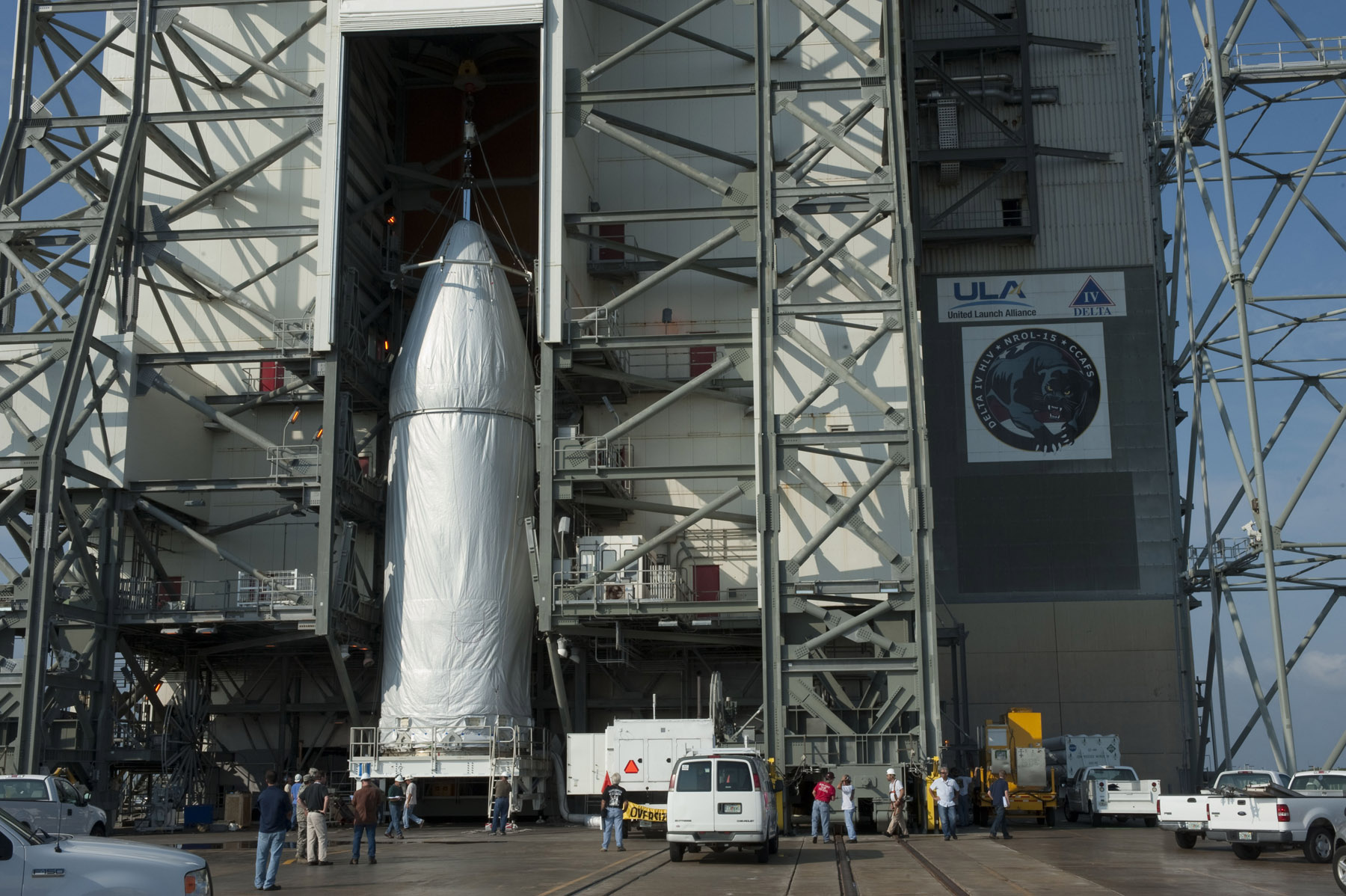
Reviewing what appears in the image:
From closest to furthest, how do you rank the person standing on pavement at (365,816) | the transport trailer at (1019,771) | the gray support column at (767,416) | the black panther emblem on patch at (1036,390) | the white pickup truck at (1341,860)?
the white pickup truck at (1341,860), the person standing on pavement at (365,816), the gray support column at (767,416), the transport trailer at (1019,771), the black panther emblem on patch at (1036,390)

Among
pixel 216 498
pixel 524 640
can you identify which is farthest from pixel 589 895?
pixel 216 498

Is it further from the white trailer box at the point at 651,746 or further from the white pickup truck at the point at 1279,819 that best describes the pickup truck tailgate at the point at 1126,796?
the white trailer box at the point at 651,746

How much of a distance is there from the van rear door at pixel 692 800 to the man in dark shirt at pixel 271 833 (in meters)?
6.20

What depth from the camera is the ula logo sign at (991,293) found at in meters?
43.6

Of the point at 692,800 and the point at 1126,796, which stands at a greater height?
the point at 692,800

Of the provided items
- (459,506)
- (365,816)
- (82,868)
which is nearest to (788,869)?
(365,816)

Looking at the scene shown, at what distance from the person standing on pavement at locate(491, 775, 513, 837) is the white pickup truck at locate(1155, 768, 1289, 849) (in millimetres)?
14370

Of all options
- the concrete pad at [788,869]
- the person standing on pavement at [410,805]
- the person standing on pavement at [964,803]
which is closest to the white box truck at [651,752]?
the concrete pad at [788,869]

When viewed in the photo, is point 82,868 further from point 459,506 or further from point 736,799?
point 459,506

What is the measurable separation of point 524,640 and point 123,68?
2358cm

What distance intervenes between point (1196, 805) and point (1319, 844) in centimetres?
238

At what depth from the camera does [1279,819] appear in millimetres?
21141

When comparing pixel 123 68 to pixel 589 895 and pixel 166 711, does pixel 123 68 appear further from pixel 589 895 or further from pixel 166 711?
pixel 589 895

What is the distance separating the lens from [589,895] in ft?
50.5
